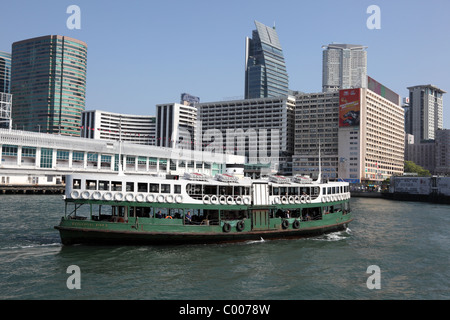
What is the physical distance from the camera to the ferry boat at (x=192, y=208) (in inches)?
961

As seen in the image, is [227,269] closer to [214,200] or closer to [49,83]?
[214,200]

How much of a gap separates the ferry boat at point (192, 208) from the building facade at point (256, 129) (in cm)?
12298

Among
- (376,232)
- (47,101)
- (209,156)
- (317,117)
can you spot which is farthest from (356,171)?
(47,101)

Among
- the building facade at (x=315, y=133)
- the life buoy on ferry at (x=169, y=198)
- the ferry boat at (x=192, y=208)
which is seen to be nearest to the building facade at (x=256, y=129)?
the building facade at (x=315, y=133)

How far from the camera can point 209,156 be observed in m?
104

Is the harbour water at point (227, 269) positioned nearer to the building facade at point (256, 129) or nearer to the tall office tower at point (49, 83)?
the building facade at point (256, 129)

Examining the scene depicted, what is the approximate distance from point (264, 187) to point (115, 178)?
36.4 feet

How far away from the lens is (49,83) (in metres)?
177

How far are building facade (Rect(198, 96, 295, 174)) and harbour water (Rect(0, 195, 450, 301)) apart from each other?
418ft

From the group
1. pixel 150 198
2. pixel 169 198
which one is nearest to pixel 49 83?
pixel 150 198

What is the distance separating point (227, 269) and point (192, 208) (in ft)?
22.0

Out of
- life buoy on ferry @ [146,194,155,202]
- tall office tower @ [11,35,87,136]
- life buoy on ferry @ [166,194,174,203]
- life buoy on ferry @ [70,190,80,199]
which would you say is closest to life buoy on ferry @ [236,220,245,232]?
life buoy on ferry @ [166,194,174,203]

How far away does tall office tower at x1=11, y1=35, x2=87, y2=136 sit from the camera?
175m

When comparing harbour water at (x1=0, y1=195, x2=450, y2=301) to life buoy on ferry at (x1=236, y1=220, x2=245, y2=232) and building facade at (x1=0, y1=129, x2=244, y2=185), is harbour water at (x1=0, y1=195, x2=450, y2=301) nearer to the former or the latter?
life buoy on ferry at (x1=236, y1=220, x2=245, y2=232)
